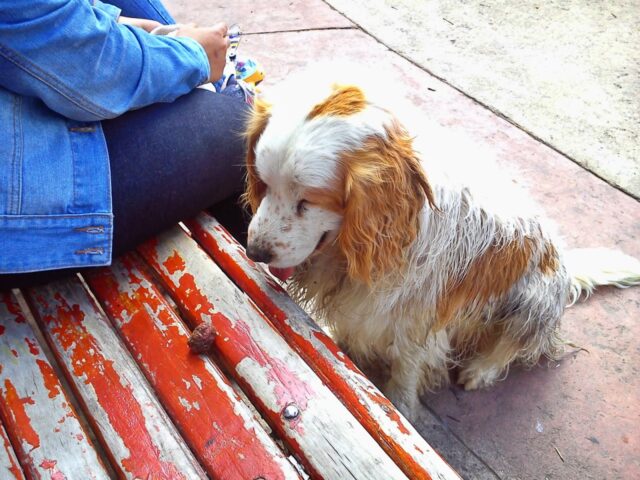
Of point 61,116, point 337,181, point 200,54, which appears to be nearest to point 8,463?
point 61,116

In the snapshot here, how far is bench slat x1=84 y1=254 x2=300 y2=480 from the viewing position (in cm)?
130

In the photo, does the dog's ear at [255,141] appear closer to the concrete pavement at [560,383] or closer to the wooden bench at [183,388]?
the wooden bench at [183,388]

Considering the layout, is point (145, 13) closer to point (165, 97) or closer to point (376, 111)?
point (165, 97)

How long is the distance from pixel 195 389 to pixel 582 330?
1.73 m

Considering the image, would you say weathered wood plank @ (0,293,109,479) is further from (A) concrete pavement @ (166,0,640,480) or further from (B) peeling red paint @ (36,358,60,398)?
Result: (A) concrete pavement @ (166,0,640,480)

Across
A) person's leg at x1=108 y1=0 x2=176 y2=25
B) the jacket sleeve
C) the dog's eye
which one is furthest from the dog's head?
person's leg at x1=108 y1=0 x2=176 y2=25

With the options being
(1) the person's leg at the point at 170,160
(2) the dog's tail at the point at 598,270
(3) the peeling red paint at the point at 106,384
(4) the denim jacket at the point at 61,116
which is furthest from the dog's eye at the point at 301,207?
(2) the dog's tail at the point at 598,270

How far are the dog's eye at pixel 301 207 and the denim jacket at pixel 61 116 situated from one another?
485 millimetres

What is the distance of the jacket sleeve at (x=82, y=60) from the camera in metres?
1.30

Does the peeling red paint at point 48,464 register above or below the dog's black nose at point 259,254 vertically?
below

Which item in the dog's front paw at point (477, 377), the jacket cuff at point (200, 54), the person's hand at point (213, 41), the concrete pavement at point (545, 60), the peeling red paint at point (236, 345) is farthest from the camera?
the concrete pavement at point (545, 60)

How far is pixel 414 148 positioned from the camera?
A: 61.0 inches

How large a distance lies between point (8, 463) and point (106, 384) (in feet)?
0.85

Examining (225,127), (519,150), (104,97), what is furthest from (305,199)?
(519,150)
